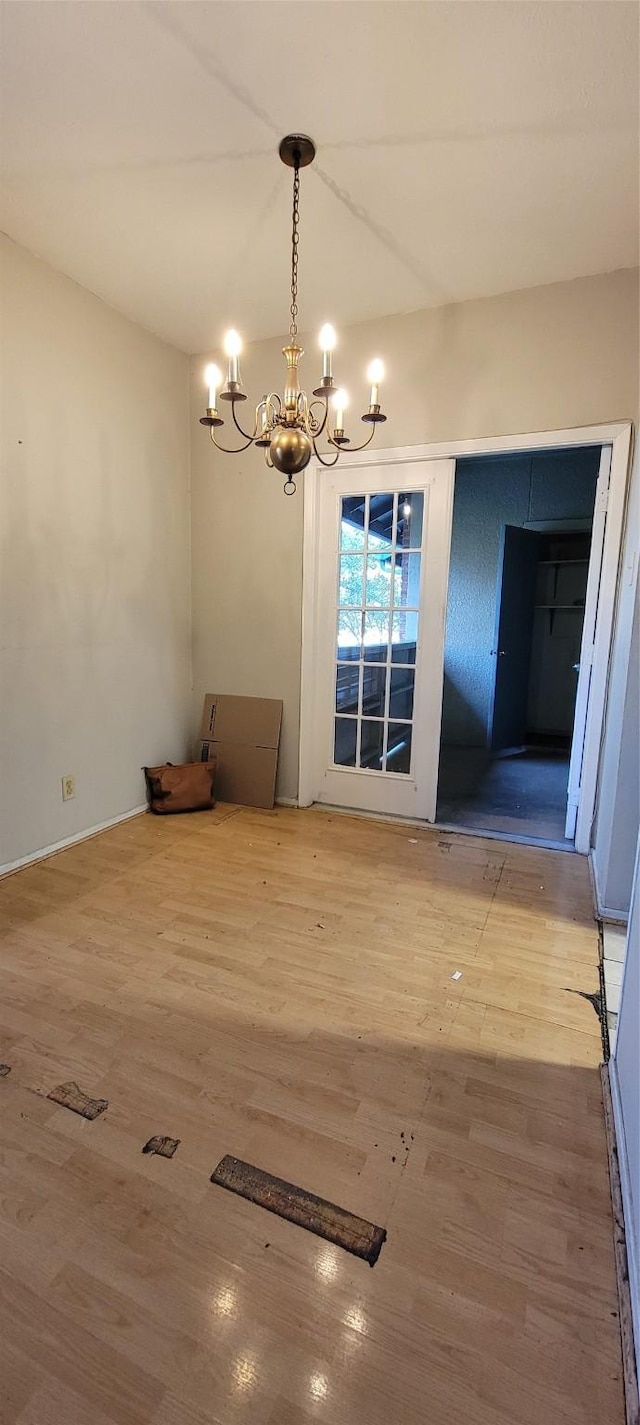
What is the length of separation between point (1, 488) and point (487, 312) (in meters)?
2.39

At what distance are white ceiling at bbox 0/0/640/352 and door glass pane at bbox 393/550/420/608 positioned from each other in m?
1.23

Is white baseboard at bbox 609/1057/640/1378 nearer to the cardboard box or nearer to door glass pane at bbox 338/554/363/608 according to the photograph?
the cardboard box

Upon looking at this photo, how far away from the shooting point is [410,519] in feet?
10.4

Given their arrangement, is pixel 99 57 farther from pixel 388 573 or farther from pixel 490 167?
pixel 388 573

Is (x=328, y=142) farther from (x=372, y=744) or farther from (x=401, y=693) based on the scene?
(x=372, y=744)

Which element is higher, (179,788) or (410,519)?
(410,519)

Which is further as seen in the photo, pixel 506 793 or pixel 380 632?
pixel 506 793

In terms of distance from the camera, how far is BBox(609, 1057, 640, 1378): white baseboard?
Answer: 997 millimetres

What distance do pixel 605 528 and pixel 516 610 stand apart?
8.40 ft

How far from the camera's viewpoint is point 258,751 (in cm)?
361

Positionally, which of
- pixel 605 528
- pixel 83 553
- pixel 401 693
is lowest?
pixel 401 693

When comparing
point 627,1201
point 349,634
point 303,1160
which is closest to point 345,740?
point 349,634

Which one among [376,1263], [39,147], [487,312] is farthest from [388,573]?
[376,1263]

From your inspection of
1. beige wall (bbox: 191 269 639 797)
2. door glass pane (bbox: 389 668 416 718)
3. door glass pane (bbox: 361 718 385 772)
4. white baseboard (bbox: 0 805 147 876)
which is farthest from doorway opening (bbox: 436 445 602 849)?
white baseboard (bbox: 0 805 147 876)
